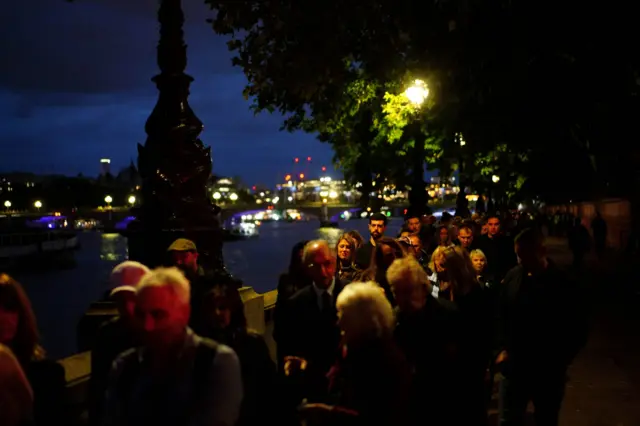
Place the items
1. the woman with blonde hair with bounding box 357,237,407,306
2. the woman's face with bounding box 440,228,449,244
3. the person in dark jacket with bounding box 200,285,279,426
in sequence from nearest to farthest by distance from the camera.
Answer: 1. the person in dark jacket with bounding box 200,285,279,426
2. the woman with blonde hair with bounding box 357,237,407,306
3. the woman's face with bounding box 440,228,449,244

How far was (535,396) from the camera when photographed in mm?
5250

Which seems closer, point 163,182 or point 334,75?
point 163,182

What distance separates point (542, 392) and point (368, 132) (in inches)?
866

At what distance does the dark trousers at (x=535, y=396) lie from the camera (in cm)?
521

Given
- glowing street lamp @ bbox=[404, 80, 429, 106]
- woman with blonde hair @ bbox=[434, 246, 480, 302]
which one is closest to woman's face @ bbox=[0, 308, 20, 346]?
woman with blonde hair @ bbox=[434, 246, 480, 302]

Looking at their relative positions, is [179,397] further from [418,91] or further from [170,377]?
[418,91]

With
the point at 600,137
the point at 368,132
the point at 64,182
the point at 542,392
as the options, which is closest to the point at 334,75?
the point at 542,392

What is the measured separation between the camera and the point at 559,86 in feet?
48.7

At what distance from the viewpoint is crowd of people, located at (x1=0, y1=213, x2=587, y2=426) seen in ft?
9.95

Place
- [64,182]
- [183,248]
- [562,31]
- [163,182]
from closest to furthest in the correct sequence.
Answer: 1. [183,248]
2. [163,182]
3. [562,31]
4. [64,182]

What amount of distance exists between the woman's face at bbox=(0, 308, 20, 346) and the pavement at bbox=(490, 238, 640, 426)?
488cm

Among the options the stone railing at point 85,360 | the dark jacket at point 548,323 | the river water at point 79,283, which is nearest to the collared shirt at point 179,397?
the stone railing at point 85,360

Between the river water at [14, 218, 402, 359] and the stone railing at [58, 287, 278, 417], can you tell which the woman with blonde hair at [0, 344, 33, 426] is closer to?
the stone railing at [58, 287, 278, 417]

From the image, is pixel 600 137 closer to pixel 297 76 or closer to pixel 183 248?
pixel 297 76
